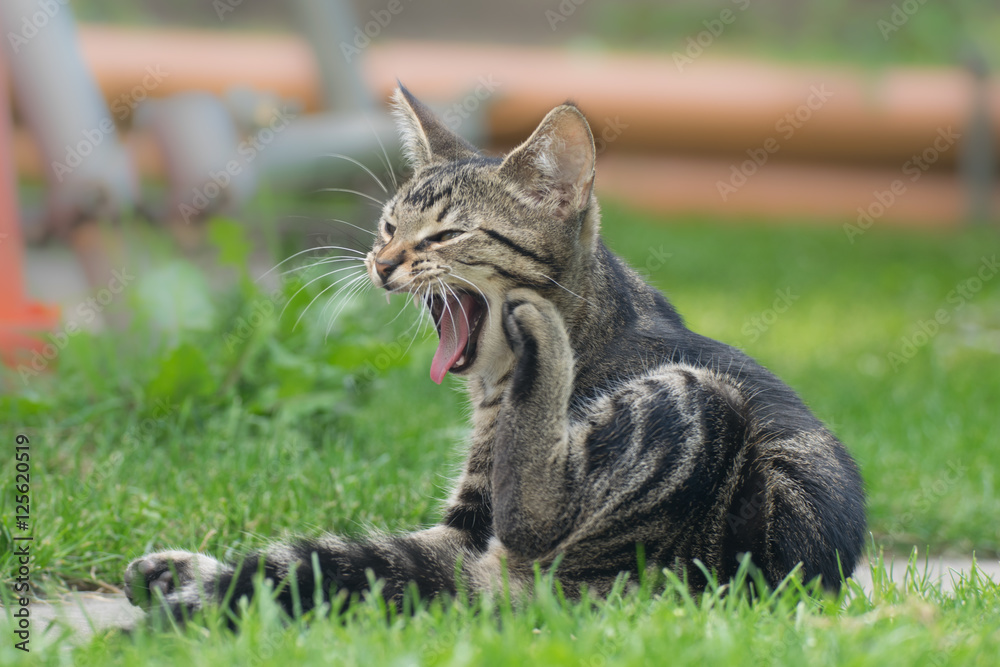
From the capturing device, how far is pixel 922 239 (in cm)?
865

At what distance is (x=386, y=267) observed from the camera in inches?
86.9

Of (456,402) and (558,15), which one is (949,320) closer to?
(456,402)

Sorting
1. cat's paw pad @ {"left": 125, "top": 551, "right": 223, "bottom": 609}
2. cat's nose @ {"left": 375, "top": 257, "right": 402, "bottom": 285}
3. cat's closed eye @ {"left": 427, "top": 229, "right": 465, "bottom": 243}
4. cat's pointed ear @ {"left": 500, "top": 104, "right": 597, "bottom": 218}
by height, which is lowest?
cat's paw pad @ {"left": 125, "top": 551, "right": 223, "bottom": 609}

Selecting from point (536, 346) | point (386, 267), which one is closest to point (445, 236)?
point (386, 267)

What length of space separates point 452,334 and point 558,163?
1.51 ft

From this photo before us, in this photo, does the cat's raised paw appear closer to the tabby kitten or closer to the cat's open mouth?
the tabby kitten

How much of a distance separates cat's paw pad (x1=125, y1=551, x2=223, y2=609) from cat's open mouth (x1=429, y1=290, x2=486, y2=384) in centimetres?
63

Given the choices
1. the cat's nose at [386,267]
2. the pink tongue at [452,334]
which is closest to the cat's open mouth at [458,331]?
the pink tongue at [452,334]

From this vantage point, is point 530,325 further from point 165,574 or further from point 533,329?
point 165,574

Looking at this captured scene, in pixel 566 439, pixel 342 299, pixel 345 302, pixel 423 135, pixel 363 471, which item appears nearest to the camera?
pixel 566 439

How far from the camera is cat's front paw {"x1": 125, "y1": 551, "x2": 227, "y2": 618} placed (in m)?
1.91

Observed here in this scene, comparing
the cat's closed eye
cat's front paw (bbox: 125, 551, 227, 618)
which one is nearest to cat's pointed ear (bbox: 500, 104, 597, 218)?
the cat's closed eye

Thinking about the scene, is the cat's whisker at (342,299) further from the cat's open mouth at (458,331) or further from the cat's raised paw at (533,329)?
the cat's raised paw at (533,329)

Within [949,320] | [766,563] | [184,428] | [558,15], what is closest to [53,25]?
[184,428]
